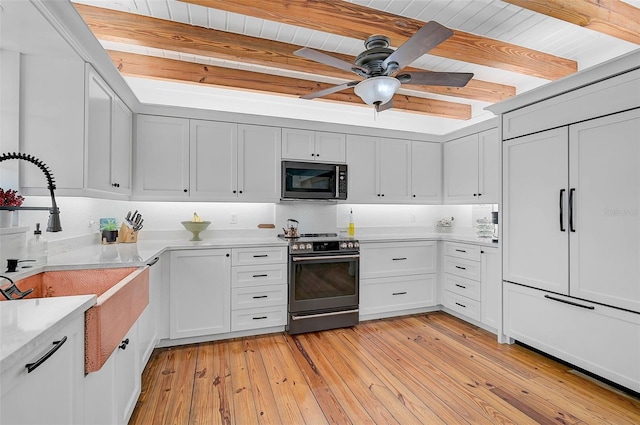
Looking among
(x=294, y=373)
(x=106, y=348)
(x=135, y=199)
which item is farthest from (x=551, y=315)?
(x=135, y=199)

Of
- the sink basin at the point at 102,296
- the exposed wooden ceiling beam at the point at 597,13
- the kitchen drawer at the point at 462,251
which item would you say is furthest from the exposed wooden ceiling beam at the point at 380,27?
the kitchen drawer at the point at 462,251

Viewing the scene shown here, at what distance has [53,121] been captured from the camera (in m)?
1.89

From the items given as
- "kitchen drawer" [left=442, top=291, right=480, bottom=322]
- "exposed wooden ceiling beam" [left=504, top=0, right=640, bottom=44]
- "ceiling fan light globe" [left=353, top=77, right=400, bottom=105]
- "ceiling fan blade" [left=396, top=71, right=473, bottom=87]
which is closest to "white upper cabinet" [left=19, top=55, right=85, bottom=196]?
"ceiling fan light globe" [left=353, top=77, right=400, bottom=105]

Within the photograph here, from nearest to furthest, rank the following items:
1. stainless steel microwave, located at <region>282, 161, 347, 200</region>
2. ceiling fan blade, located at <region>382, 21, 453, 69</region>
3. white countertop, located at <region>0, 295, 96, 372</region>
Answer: white countertop, located at <region>0, 295, 96, 372</region>
ceiling fan blade, located at <region>382, 21, 453, 69</region>
stainless steel microwave, located at <region>282, 161, 347, 200</region>

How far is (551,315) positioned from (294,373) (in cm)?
215

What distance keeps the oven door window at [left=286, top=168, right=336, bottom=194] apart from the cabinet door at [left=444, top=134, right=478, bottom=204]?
1.61 meters

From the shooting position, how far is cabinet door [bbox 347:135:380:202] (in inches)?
149

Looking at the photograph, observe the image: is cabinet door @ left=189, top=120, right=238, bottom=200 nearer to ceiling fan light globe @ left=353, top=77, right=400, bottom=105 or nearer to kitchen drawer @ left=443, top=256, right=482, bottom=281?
ceiling fan light globe @ left=353, top=77, right=400, bottom=105

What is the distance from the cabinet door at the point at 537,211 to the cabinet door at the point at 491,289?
0.50 ft

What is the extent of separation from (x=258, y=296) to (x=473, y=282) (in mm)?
2300

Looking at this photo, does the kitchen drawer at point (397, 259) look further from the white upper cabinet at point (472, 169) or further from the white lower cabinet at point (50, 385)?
the white lower cabinet at point (50, 385)

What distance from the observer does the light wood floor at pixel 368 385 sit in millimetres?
1932

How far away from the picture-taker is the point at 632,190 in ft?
6.72

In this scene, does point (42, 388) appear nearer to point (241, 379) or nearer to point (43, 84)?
point (241, 379)
